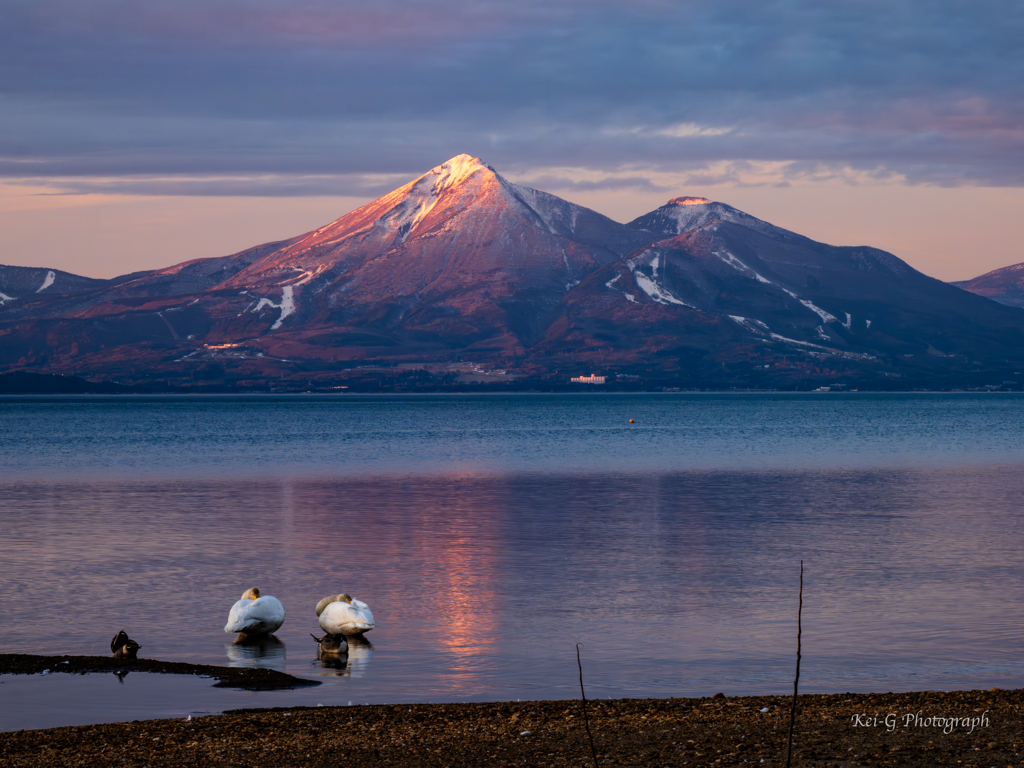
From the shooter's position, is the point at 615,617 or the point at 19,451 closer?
the point at 615,617

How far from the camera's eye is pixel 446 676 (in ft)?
67.2

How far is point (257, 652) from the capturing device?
2294 cm

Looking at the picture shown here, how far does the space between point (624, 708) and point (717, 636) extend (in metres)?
6.95

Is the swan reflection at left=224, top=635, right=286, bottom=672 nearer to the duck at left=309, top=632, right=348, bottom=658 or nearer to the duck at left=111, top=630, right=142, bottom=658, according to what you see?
the duck at left=309, top=632, right=348, bottom=658

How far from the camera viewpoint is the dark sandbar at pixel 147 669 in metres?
20.0

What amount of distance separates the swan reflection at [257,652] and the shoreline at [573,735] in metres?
4.12

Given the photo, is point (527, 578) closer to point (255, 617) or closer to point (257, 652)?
point (255, 617)

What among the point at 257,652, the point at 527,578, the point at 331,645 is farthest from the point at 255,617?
the point at 527,578

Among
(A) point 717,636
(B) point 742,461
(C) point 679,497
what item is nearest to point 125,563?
(A) point 717,636

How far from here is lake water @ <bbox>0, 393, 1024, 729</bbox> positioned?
20.3m

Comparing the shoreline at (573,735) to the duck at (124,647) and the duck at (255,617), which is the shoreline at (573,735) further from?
the duck at (255,617)

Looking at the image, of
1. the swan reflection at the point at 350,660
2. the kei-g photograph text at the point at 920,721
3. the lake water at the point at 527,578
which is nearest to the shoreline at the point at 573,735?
the kei-g photograph text at the point at 920,721

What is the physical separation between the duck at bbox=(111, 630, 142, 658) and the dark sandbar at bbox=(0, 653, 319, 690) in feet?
0.52

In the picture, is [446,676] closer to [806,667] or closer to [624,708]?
[624,708]
